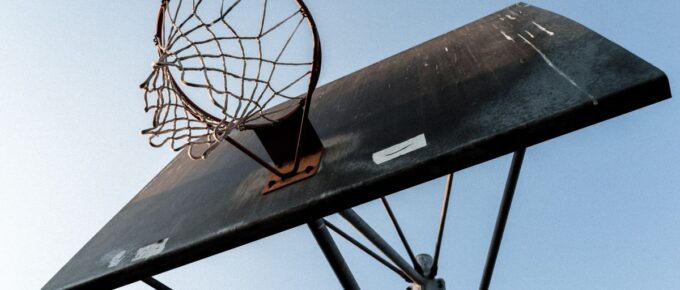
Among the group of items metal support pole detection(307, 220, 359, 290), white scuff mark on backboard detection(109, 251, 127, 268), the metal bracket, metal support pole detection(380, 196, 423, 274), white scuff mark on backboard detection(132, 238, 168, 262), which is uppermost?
the metal bracket

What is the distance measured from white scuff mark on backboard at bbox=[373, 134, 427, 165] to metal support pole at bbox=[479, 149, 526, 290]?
0.73 meters

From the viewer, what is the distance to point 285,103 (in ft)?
9.29

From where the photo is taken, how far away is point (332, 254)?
2682 mm

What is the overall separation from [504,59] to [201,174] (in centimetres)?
166

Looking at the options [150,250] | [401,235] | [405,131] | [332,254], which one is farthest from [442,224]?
[150,250]

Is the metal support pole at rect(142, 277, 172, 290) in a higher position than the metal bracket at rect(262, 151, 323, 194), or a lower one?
lower

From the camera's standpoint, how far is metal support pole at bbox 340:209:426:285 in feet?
10.6

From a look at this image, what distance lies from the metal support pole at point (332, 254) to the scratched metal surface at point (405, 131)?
1.26 ft

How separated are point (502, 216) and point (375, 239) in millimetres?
834

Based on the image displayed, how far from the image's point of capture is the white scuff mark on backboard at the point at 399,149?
1985 mm

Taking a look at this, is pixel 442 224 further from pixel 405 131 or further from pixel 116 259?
pixel 116 259

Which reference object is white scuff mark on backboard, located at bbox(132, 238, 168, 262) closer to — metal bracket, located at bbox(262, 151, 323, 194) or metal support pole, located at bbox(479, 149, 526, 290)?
metal bracket, located at bbox(262, 151, 323, 194)

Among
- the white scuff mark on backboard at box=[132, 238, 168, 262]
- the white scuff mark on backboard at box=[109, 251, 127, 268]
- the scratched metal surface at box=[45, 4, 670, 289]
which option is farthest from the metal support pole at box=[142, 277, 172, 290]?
the white scuff mark on backboard at box=[132, 238, 168, 262]

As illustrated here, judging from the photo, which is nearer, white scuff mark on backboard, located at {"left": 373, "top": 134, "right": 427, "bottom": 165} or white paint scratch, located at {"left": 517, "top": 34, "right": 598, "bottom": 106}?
white paint scratch, located at {"left": 517, "top": 34, "right": 598, "bottom": 106}
